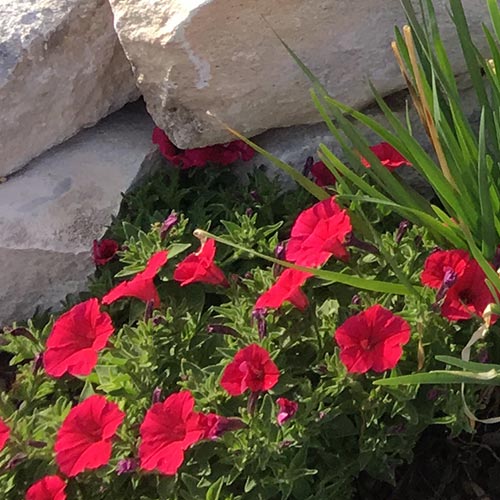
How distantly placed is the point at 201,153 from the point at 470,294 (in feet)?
2.83

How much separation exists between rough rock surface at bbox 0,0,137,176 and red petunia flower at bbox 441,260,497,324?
1121mm

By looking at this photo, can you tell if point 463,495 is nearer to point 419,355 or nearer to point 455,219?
point 419,355

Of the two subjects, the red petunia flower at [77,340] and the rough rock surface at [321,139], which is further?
the rough rock surface at [321,139]

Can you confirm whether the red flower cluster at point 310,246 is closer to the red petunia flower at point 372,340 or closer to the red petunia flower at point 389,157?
the red petunia flower at point 372,340

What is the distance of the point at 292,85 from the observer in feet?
6.19

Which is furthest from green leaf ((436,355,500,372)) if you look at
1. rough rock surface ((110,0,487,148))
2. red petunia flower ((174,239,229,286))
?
rough rock surface ((110,0,487,148))

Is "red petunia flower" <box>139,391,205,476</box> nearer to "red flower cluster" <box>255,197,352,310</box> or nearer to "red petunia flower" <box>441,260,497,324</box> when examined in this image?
"red flower cluster" <box>255,197,352,310</box>

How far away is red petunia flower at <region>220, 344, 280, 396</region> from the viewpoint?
131 centimetres

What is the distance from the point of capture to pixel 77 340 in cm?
150

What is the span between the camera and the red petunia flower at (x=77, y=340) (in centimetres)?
144

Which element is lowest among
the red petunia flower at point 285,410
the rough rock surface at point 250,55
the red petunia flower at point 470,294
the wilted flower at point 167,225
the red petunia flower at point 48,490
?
the red petunia flower at point 470,294

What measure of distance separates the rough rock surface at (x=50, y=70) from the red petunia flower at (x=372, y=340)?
106cm

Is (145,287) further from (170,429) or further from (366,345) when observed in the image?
(366,345)

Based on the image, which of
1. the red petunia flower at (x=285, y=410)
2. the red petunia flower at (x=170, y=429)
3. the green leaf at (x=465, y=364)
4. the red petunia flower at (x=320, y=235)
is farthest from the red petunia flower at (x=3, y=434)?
the green leaf at (x=465, y=364)
